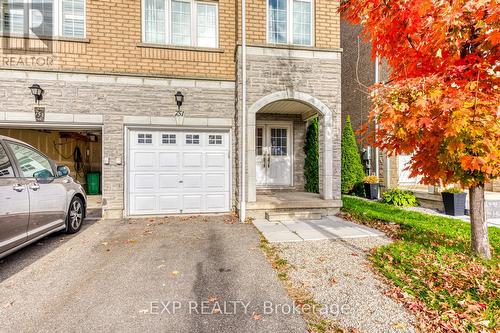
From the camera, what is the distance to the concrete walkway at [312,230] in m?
4.79

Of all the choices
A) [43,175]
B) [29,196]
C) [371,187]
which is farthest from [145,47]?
[371,187]

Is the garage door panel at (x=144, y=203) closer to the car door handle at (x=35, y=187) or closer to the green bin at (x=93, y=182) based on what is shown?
the car door handle at (x=35, y=187)

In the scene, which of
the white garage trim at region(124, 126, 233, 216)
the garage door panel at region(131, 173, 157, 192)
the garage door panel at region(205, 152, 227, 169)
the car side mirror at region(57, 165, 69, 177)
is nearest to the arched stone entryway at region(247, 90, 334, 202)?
the white garage trim at region(124, 126, 233, 216)

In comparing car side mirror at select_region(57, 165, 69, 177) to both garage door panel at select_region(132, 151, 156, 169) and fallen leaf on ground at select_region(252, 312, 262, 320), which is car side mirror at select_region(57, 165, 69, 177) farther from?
fallen leaf on ground at select_region(252, 312, 262, 320)

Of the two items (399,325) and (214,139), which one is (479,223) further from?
(214,139)

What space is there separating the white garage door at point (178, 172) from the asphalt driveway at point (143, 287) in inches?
71.2

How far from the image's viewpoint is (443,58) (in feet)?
9.83

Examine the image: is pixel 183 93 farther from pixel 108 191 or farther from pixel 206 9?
pixel 108 191

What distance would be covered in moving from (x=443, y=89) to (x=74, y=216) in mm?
6281

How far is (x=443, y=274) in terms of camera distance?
3.09m

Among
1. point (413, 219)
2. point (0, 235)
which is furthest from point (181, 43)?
point (413, 219)

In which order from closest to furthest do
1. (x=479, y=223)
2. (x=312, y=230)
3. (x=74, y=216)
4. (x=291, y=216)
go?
(x=479, y=223) → (x=74, y=216) → (x=312, y=230) → (x=291, y=216)

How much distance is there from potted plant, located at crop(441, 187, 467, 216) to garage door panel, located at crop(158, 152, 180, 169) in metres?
7.00

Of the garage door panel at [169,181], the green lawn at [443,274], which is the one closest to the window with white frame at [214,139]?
the garage door panel at [169,181]
